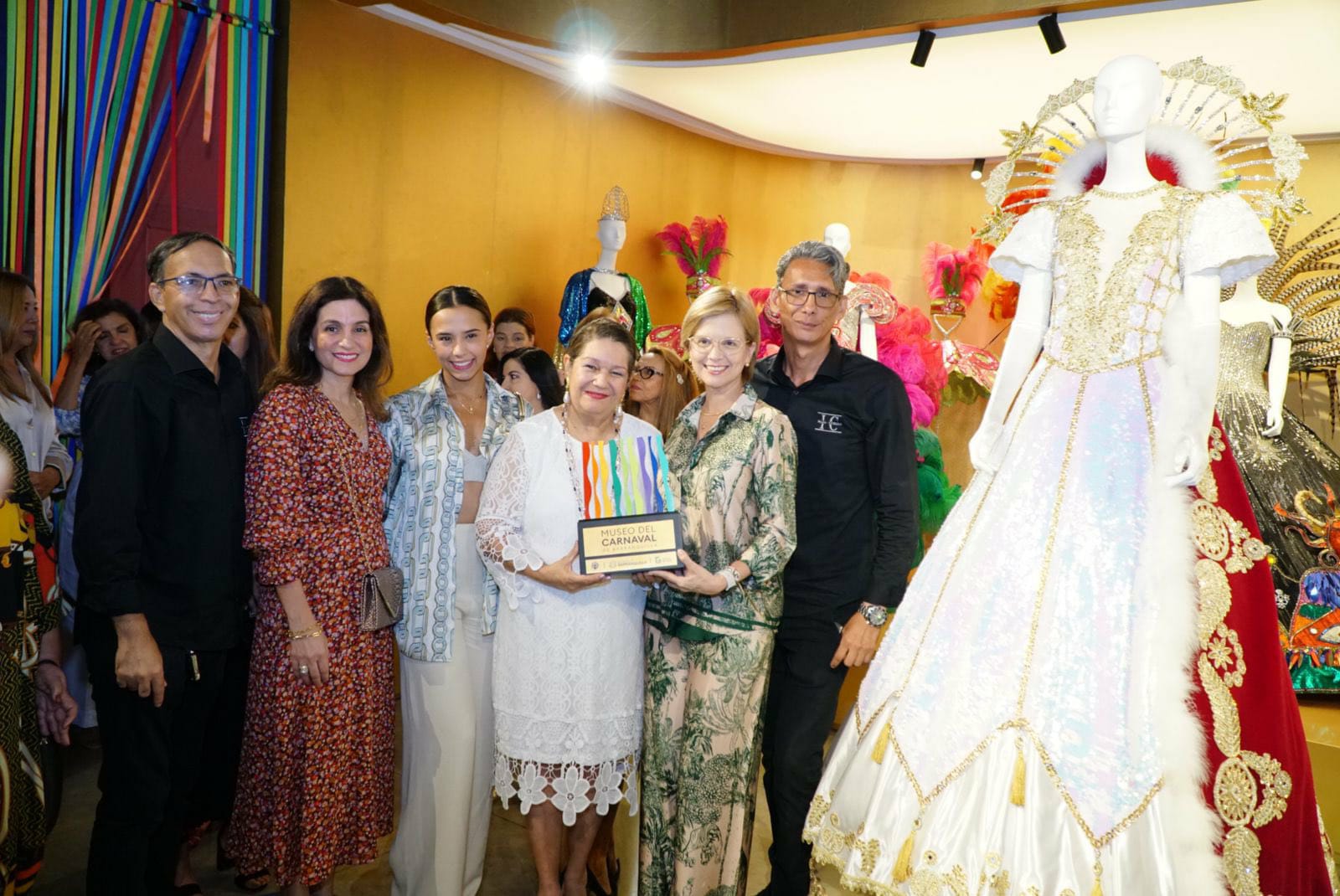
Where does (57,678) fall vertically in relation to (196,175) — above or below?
below

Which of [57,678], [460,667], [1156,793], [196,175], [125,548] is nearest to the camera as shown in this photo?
[1156,793]

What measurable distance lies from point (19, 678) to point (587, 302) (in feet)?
13.1

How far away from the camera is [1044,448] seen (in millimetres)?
2338

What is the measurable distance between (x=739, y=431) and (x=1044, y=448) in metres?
0.71

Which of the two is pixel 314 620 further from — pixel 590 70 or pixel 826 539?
pixel 590 70

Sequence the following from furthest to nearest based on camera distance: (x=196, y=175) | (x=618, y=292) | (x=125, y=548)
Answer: (x=618, y=292)
(x=196, y=175)
(x=125, y=548)

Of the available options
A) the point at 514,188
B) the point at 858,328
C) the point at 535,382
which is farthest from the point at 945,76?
the point at 535,382

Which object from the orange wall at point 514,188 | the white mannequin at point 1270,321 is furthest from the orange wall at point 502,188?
the white mannequin at point 1270,321

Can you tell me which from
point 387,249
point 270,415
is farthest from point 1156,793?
point 387,249

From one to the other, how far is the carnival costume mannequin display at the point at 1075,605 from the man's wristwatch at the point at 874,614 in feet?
0.92

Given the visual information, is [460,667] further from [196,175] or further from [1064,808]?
[196,175]

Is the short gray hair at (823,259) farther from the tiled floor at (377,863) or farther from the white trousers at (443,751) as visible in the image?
the tiled floor at (377,863)

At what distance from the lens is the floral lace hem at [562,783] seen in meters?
2.57

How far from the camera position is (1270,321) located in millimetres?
3979
